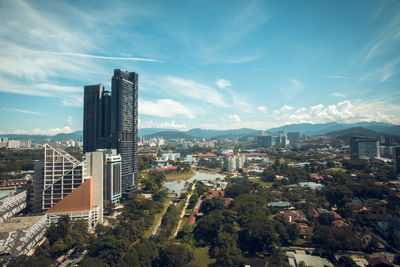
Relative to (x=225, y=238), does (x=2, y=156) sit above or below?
above

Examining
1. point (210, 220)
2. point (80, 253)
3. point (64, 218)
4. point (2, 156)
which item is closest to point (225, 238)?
point (210, 220)

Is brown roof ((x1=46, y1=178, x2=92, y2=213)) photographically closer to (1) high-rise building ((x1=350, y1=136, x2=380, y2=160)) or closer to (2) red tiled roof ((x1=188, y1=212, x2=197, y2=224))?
(2) red tiled roof ((x1=188, y1=212, x2=197, y2=224))

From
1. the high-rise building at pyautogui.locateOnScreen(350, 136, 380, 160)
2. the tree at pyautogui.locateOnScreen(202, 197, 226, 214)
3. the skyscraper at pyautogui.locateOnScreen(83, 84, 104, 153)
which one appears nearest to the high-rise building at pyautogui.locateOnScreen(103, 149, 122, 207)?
the skyscraper at pyautogui.locateOnScreen(83, 84, 104, 153)

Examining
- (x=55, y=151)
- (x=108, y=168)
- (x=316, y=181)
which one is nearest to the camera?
(x=55, y=151)

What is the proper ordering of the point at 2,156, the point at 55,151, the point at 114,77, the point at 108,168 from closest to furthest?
1. the point at 55,151
2. the point at 108,168
3. the point at 114,77
4. the point at 2,156

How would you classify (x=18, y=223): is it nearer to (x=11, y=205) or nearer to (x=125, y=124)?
(x=11, y=205)

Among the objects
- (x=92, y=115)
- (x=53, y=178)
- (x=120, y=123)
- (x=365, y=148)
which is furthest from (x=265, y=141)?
(x=53, y=178)

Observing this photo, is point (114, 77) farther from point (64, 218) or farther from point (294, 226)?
point (294, 226)
